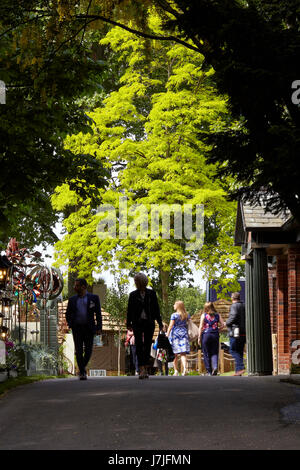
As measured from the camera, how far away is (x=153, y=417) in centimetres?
823

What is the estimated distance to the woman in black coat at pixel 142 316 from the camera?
1327cm

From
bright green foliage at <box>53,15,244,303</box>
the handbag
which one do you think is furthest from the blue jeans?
bright green foliage at <box>53,15,244,303</box>

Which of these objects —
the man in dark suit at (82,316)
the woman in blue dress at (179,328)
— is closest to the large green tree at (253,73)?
the man in dark suit at (82,316)

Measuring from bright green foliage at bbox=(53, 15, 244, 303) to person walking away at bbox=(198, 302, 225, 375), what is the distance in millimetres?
8050

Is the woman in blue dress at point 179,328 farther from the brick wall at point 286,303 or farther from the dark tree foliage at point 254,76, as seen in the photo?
the dark tree foliage at point 254,76

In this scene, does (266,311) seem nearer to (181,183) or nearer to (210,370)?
(210,370)

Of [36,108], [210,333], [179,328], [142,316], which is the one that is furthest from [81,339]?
[210,333]

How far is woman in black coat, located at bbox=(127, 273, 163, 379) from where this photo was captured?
13.3 meters

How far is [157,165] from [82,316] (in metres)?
13.3

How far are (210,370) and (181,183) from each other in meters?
9.82

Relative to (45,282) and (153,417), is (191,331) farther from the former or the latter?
(153,417)

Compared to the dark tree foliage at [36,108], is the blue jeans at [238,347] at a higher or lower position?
lower

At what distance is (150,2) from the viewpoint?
33.1 ft

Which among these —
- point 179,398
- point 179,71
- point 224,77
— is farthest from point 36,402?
point 179,71
